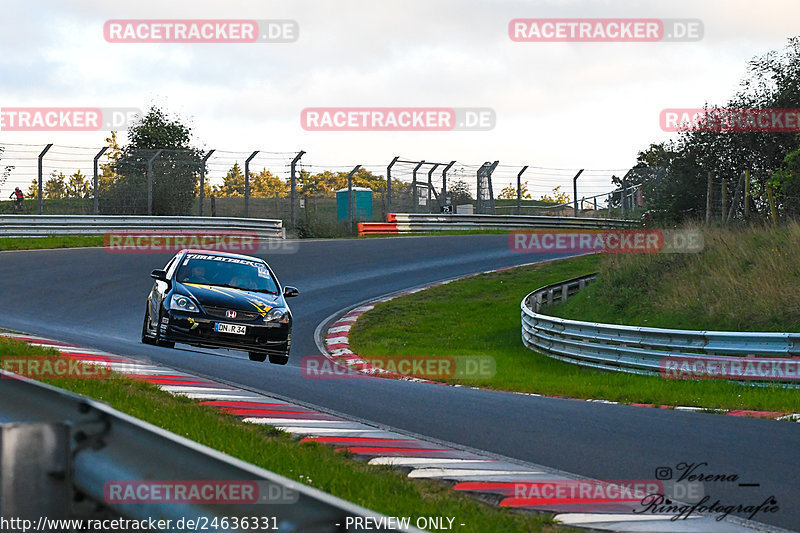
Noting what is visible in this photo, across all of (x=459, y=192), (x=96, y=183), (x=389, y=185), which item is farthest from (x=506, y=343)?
(x=459, y=192)

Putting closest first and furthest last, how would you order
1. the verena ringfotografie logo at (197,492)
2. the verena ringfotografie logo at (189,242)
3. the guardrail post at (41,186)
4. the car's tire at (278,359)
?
the verena ringfotografie logo at (197,492) → the car's tire at (278,359) → the verena ringfotografie logo at (189,242) → the guardrail post at (41,186)

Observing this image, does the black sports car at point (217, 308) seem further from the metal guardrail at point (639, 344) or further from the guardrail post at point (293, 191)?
the guardrail post at point (293, 191)

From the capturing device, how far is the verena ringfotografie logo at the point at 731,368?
40.4 feet

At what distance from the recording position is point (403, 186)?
3850 centimetres

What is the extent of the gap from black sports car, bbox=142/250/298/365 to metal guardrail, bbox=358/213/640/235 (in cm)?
2297

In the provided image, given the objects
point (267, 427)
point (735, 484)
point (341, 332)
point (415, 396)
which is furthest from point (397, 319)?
point (735, 484)

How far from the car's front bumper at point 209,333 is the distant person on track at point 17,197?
70.9 feet

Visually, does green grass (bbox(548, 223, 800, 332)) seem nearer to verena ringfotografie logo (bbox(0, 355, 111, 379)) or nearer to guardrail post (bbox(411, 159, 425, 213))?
verena ringfotografie logo (bbox(0, 355, 111, 379))

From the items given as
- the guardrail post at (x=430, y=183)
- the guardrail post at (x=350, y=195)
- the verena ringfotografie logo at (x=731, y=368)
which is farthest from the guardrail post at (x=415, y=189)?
the verena ringfotografie logo at (x=731, y=368)

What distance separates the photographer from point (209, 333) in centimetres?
1180

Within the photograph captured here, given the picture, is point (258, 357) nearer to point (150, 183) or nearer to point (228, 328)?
point (228, 328)

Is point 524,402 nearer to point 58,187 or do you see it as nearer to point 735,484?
point 735,484

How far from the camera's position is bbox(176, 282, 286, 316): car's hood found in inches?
467

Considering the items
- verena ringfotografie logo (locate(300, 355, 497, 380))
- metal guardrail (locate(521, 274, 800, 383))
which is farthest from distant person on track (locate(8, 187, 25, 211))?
metal guardrail (locate(521, 274, 800, 383))
